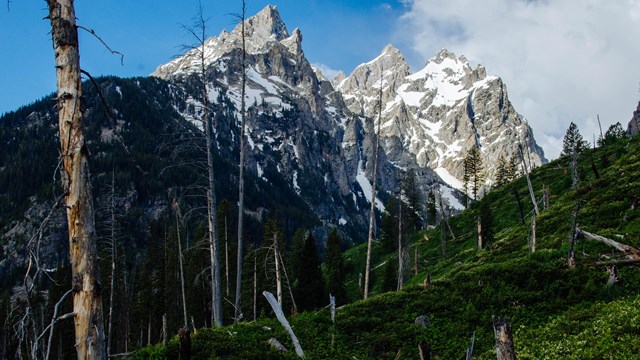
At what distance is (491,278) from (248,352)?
12.7 metres

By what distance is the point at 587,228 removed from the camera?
24922mm

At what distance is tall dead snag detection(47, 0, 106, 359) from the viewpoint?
633 centimetres

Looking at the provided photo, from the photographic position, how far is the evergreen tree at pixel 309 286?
1837 inches

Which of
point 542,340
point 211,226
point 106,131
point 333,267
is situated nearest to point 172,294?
point 333,267

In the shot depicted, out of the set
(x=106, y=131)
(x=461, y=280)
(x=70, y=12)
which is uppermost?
(x=106, y=131)

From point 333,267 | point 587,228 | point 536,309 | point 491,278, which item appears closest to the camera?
point 536,309

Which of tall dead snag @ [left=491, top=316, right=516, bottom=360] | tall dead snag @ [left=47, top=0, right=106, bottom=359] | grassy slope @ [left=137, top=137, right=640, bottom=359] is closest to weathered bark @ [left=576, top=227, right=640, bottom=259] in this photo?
grassy slope @ [left=137, top=137, right=640, bottom=359]

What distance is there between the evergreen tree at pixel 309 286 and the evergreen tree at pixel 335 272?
1952 mm

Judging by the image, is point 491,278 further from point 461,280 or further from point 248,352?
point 248,352

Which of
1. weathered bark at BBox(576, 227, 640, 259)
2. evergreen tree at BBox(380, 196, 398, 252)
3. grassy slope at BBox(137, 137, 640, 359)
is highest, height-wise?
evergreen tree at BBox(380, 196, 398, 252)

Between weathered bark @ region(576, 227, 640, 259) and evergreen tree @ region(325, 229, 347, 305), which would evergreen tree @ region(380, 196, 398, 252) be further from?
weathered bark @ region(576, 227, 640, 259)

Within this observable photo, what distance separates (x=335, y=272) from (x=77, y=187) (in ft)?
163

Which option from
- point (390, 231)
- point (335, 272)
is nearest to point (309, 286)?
→ point (335, 272)

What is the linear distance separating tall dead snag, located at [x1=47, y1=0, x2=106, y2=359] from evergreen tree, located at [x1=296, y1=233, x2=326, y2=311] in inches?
1621
